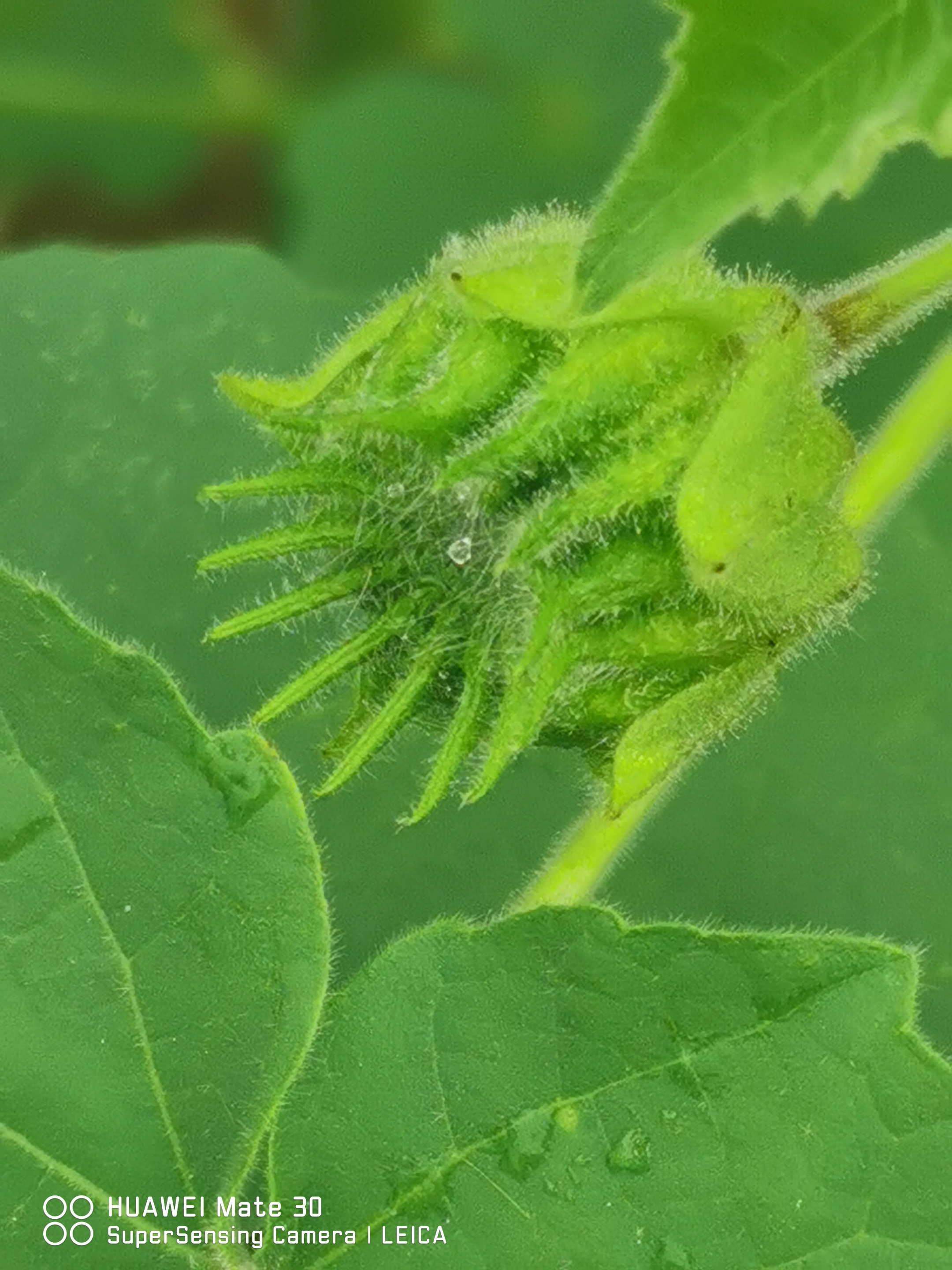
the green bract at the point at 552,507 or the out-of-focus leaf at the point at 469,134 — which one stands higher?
the out-of-focus leaf at the point at 469,134

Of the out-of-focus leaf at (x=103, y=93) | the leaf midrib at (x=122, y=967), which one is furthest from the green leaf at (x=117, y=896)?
the out-of-focus leaf at (x=103, y=93)

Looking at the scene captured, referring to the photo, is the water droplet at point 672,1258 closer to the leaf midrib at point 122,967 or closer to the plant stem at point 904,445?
the leaf midrib at point 122,967

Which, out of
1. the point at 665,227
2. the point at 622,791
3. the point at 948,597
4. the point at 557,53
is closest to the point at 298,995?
the point at 622,791

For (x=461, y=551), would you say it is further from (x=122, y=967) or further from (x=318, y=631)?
(x=318, y=631)

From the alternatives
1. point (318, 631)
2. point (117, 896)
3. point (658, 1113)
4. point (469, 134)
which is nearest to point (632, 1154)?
point (658, 1113)

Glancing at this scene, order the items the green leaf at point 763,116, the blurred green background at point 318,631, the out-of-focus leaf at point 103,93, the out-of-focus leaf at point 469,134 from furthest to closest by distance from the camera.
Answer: the out-of-focus leaf at point 103,93, the out-of-focus leaf at point 469,134, the blurred green background at point 318,631, the green leaf at point 763,116

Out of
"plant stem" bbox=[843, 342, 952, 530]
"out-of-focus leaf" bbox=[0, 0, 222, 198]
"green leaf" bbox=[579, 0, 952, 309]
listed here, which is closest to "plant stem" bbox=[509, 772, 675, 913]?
"plant stem" bbox=[843, 342, 952, 530]
